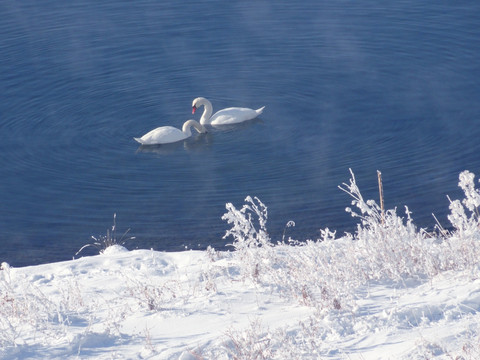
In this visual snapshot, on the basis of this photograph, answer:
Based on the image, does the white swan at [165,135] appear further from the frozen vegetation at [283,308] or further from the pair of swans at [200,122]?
the frozen vegetation at [283,308]

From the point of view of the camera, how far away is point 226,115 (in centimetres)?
1650

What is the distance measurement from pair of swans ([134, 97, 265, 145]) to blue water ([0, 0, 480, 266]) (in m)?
0.22

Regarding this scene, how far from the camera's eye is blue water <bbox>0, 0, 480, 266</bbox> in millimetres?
12875

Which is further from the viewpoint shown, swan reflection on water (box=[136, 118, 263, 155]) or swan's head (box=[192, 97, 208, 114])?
swan's head (box=[192, 97, 208, 114])

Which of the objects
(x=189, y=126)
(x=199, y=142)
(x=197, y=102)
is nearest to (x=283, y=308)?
(x=199, y=142)

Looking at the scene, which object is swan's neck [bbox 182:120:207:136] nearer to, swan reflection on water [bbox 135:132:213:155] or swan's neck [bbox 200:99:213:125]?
swan reflection on water [bbox 135:132:213:155]

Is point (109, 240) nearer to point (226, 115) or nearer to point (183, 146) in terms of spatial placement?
point (183, 146)

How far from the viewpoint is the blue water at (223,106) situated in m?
12.9

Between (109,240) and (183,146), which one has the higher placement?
(183,146)

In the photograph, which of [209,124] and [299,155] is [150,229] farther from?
[209,124]

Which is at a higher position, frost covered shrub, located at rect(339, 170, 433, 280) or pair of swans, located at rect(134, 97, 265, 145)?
pair of swans, located at rect(134, 97, 265, 145)

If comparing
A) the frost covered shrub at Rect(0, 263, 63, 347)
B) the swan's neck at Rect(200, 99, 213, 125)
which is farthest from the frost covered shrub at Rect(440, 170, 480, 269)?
the swan's neck at Rect(200, 99, 213, 125)

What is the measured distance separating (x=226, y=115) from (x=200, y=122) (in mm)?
801

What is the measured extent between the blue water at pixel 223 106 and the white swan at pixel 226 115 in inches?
9.8
